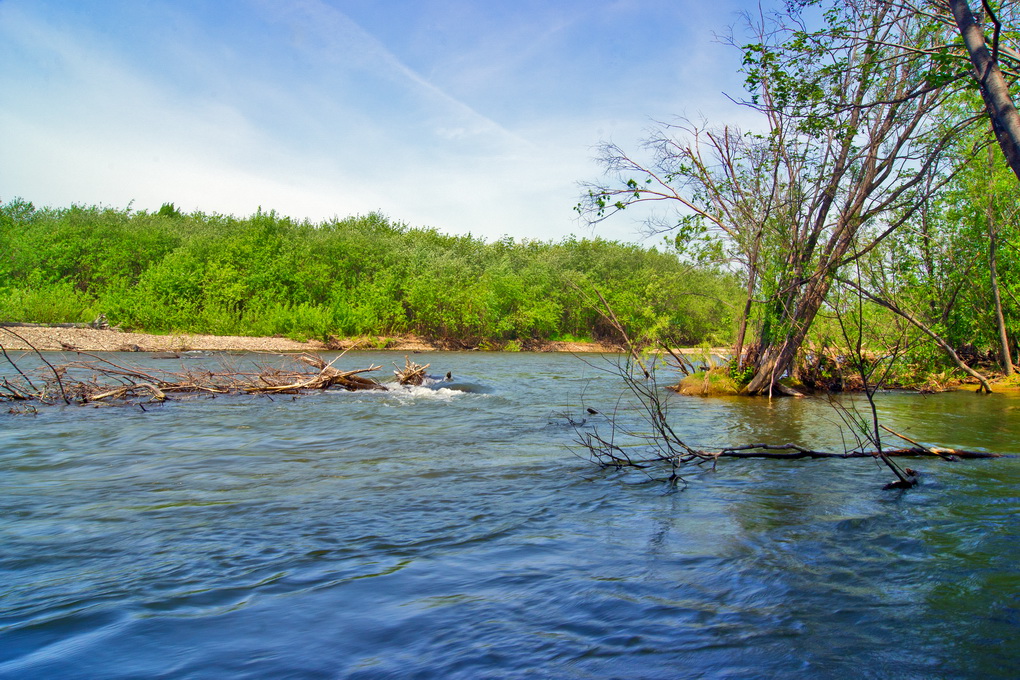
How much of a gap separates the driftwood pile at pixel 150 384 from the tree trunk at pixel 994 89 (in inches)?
485

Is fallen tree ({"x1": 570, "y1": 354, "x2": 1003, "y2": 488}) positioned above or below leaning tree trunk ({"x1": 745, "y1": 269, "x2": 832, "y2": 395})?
below

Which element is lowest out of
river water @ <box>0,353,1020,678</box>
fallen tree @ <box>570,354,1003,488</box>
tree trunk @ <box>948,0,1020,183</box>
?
river water @ <box>0,353,1020,678</box>

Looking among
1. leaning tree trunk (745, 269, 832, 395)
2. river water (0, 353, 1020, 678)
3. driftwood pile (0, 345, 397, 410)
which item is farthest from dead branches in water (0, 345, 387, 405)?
leaning tree trunk (745, 269, 832, 395)

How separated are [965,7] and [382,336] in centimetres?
4067

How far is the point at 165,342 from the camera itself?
35.8 metres

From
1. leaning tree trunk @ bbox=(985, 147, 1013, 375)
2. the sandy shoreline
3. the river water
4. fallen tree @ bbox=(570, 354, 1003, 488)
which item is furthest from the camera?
the sandy shoreline

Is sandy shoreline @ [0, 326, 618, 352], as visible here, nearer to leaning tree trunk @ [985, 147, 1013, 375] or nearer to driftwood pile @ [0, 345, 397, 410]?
driftwood pile @ [0, 345, 397, 410]

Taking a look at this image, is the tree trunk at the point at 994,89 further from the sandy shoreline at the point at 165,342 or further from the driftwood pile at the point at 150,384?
the sandy shoreline at the point at 165,342

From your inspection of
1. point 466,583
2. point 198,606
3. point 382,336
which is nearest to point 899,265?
point 466,583

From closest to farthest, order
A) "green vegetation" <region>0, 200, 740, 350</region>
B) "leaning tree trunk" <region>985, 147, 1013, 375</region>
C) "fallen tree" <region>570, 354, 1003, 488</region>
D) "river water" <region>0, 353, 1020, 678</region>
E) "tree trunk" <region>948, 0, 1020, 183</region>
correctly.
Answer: "river water" <region>0, 353, 1020, 678</region>
"tree trunk" <region>948, 0, 1020, 183</region>
"fallen tree" <region>570, 354, 1003, 488</region>
"leaning tree trunk" <region>985, 147, 1013, 375</region>
"green vegetation" <region>0, 200, 740, 350</region>

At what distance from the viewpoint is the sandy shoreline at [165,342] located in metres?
31.5

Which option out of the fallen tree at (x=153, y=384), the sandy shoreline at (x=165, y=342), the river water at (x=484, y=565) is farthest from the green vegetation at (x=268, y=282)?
the river water at (x=484, y=565)

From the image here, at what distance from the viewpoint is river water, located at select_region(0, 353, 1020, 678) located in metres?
3.76

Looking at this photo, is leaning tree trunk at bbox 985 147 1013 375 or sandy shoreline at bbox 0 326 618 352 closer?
leaning tree trunk at bbox 985 147 1013 375
